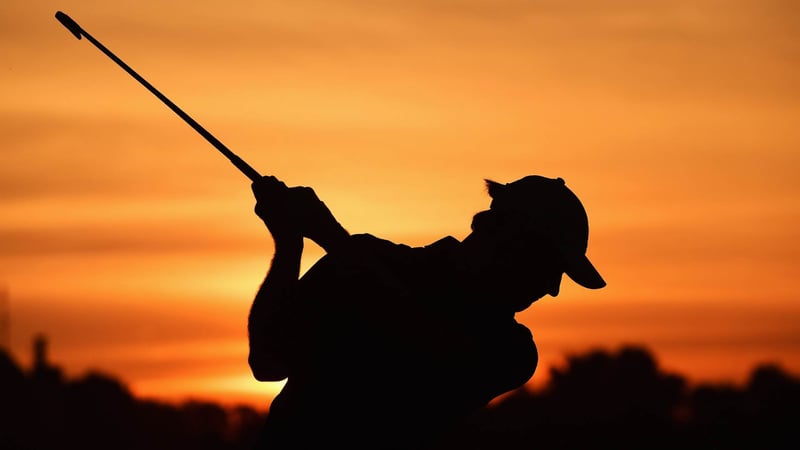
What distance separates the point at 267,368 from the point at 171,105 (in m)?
1.05

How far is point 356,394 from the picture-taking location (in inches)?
252

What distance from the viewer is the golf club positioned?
6441mm

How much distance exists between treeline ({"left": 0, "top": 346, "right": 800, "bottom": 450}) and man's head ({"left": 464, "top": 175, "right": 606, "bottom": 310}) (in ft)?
103

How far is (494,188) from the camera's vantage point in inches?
270

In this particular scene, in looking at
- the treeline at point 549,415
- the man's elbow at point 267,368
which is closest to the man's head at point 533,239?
the man's elbow at point 267,368

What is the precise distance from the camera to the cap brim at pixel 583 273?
6.74 m

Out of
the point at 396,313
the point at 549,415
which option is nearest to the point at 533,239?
the point at 396,313

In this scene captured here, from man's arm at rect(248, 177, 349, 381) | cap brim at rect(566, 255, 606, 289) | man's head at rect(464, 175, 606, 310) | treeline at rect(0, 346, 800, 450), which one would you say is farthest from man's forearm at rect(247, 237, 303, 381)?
treeline at rect(0, 346, 800, 450)

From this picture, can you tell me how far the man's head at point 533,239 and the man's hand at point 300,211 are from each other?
585 mm

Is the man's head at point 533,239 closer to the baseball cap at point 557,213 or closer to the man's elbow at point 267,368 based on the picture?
the baseball cap at point 557,213

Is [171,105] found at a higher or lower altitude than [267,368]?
higher

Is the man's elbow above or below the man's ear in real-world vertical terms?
below

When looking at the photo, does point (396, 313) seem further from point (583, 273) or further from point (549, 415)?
point (549, 415)

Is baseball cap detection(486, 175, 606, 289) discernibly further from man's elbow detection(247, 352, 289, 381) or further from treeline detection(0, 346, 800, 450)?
treeline detection(0, 346, 800, 450)
